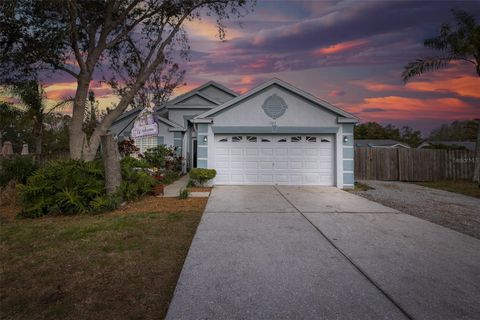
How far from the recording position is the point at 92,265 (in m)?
4.05

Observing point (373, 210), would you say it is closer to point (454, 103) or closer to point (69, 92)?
point (454, 103)

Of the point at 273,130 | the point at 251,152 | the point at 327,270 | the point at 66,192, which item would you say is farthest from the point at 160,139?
the point at 327,270

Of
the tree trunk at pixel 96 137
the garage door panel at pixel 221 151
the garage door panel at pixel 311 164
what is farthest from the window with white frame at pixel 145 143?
the garage door panel at pixel 311 164

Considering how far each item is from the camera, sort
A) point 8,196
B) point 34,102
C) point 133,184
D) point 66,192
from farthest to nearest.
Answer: point 34,102, point 8,196, point 133,184, point 66,192

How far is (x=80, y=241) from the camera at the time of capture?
5.14 metres

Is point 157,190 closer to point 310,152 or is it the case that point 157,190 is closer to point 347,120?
point 310,152

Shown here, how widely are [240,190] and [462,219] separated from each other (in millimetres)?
7108

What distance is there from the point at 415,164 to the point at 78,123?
18.4 m

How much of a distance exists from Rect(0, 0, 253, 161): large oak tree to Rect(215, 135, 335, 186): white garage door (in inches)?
234

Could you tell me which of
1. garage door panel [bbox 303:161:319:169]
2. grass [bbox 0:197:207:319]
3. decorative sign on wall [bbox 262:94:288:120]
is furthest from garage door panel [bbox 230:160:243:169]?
grass [bbox 0:197:207:319]

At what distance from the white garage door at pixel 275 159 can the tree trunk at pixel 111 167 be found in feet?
17.1

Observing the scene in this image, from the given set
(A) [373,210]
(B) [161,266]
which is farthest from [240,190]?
(B) [161,266]

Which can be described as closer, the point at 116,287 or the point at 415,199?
the point at 116,287

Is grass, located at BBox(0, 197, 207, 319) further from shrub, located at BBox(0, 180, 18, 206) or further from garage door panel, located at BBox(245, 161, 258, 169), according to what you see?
garage door panel, located at BBox(245, 161, 258, 169)
